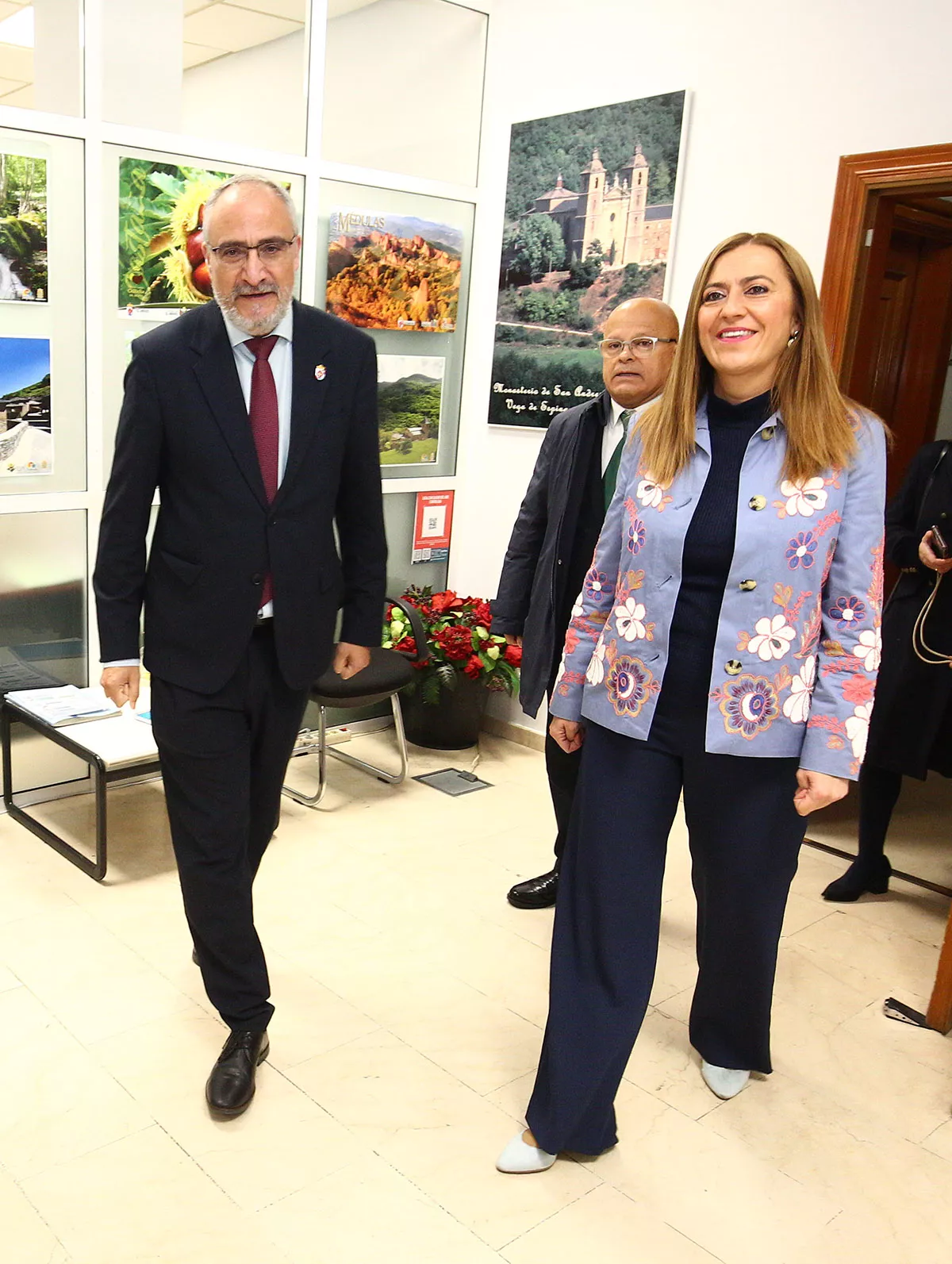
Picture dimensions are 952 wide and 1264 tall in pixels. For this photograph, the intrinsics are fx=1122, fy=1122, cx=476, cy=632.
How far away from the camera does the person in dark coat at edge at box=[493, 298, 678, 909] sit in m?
2.74

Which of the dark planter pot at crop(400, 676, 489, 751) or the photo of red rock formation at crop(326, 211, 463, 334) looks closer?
the photo of red rock formation at crop(326, 211, 463, 334)

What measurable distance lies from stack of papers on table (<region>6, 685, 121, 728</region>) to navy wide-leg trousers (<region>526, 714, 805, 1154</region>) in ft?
6.27

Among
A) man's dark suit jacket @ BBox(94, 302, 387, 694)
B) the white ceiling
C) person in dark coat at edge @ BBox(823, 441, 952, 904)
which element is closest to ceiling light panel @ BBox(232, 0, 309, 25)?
the white ceiling

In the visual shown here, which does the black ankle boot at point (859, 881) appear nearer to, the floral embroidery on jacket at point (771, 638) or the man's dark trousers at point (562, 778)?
the man's dark trousers at point (562, 778)

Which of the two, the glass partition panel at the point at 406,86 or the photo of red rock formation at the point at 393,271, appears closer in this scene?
the glass partition panel at the point at 406,86

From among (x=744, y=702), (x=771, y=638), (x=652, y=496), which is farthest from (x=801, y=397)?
(x=744, y=702)

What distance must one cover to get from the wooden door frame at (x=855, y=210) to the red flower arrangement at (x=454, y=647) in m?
1.60

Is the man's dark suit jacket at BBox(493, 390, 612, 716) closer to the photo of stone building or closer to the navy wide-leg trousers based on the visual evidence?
the navy wide-leg trousers

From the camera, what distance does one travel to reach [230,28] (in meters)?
3.72

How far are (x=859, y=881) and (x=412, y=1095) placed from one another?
5.56 feet

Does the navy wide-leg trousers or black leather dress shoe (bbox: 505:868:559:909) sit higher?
the navy wide-leg trousers

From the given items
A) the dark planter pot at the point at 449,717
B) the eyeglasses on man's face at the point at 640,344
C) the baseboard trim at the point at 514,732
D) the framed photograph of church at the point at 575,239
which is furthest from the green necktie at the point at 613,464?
the baseboard trim at the point at 514,732

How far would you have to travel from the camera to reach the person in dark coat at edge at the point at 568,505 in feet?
8.98

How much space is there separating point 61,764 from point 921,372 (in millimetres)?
3632
